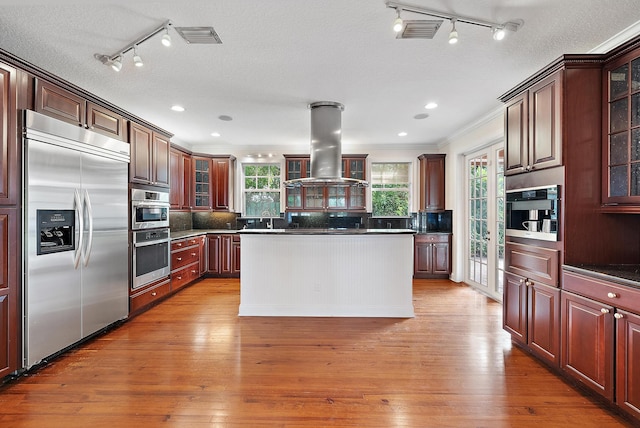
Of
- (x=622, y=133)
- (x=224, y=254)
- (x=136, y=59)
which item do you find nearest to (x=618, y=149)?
(x=622, y=133)

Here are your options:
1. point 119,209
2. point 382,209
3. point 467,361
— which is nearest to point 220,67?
point 119,209

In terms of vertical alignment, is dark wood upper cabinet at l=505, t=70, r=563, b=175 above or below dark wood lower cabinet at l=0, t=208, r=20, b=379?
above

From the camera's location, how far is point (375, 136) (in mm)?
5320

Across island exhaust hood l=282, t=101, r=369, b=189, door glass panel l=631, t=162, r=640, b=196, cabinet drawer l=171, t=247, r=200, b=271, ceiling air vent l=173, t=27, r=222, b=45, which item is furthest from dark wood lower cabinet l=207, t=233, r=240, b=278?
door glass panel l=631, t=162, r=640, b=196

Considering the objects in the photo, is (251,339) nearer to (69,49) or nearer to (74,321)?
(74,321)

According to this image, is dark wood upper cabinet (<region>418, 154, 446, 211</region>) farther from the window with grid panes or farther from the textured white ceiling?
the textured white ceiling

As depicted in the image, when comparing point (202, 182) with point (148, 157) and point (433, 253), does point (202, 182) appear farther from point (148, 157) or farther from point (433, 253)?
point (433, 253)

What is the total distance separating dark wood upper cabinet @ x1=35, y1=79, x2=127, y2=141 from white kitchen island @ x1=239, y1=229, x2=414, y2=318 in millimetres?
1755

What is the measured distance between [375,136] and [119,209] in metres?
3.99

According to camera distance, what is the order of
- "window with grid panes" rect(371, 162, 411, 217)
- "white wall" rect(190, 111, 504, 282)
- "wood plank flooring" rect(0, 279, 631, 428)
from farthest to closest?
1. "window with grid panes" rect(371, 162, 411, 217)
2. "white wall" rect(190, 111, 504, 282)
3. "wood plank flooring" rect(0, 279, 631, 428)

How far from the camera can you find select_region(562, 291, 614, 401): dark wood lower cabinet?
1.86m

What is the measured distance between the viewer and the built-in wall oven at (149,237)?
3426mm

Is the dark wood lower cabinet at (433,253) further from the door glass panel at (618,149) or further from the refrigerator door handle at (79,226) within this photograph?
the refrigerator door handle at (79,226)

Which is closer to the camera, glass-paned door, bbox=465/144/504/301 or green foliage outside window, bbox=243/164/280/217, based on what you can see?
glass-paned door, bbox=465/144/504/301
